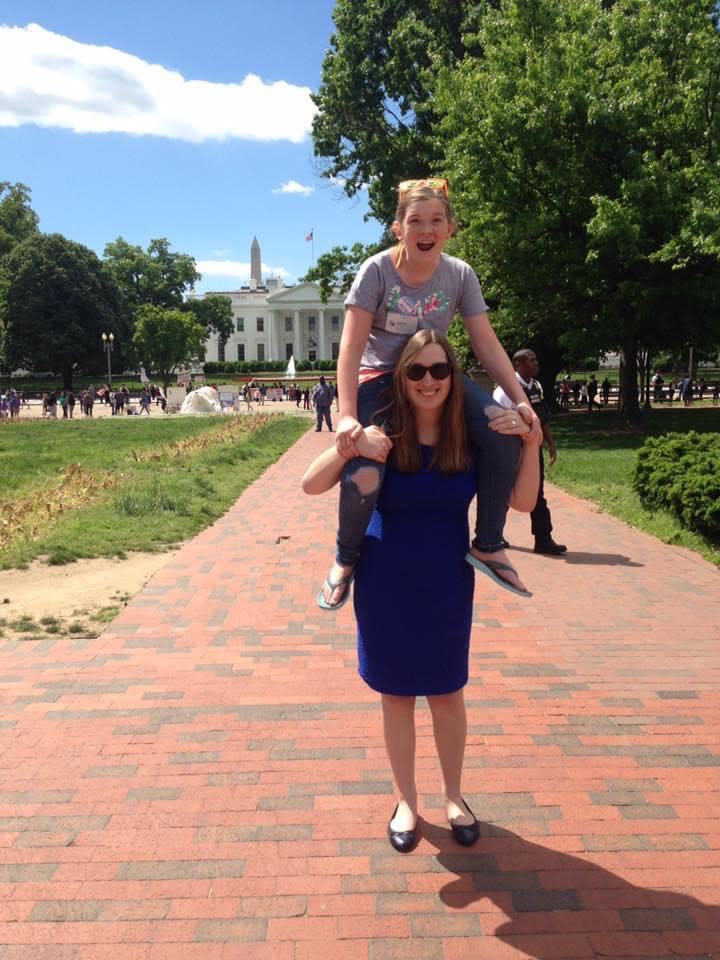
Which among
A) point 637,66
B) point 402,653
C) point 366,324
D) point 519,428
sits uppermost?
point 637,66

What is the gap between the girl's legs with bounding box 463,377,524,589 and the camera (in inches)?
98.7

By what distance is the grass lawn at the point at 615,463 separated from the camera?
28.3 feet

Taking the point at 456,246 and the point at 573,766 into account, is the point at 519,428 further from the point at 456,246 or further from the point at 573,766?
the point at 456,246

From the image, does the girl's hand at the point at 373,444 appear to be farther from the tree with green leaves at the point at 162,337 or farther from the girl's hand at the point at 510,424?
the tree with green leaves at the point at 162,337

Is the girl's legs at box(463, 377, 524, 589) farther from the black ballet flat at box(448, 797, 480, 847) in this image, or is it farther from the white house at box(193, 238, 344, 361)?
the white house at box(193, 238, 344, 361)

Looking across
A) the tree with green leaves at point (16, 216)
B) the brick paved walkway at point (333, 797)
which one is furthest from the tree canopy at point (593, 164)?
the tree with green leaves at point (16, 216)

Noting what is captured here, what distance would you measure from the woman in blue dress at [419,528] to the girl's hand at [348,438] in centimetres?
2

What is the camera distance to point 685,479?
27.9 ft

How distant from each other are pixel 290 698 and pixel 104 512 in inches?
243

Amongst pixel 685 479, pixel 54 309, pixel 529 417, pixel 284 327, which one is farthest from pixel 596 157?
pixel 284 327

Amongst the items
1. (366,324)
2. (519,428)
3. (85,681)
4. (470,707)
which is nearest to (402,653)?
(519,428)

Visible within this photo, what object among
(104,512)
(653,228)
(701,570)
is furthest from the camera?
(653,228)

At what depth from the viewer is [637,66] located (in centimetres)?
1855

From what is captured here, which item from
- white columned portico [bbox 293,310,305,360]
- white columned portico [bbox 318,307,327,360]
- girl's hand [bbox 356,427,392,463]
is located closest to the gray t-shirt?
girl's hand [bbox 356,427,392,463]
